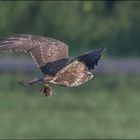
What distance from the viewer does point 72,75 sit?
5.73 meters

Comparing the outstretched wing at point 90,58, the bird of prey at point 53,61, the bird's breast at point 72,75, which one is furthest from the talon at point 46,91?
the outstretched wing at point 90,58

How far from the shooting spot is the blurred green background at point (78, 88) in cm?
1020

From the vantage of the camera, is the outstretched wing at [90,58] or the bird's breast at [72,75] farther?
the outstretched wing at [90,58]

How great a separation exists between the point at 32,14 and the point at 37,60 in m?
8.34

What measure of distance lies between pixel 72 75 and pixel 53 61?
1.71 feet

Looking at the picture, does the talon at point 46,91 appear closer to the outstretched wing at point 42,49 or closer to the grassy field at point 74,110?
the outstretched wing at point 42,49

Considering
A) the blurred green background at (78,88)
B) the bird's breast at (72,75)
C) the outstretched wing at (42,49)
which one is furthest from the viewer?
the blurred green background at (78,88)

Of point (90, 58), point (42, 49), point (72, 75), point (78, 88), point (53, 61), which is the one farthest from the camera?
point (78, 88)

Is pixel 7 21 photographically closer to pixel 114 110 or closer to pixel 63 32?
pixel 63 32

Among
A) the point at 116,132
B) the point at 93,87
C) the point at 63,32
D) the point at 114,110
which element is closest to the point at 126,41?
the point at 63,32

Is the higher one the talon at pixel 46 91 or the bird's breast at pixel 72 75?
the bird's breast at pixel 72 75

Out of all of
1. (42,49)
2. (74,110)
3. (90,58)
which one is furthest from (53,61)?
(74,110)

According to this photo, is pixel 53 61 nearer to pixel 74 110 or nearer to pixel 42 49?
pixel 42 49

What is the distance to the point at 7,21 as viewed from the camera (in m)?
14.4
